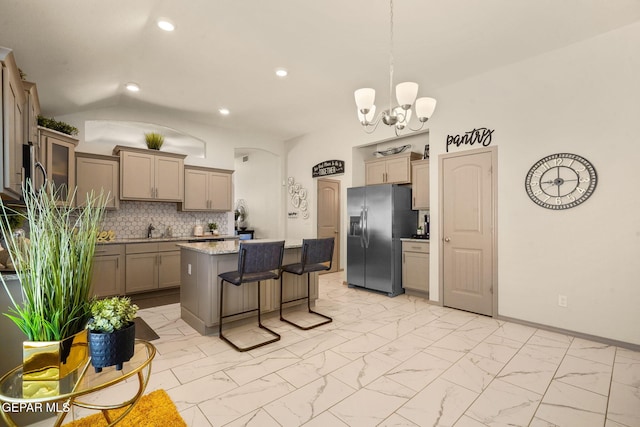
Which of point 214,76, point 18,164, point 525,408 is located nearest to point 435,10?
point 214,76

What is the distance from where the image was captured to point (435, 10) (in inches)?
105

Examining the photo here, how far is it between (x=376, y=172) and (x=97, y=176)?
4.46 meters

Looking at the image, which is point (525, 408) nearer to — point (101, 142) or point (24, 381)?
point (24, 381)


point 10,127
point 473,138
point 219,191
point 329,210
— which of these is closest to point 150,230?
point 219,191

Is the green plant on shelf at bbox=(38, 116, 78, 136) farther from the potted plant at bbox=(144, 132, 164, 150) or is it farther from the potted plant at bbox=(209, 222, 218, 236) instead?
the potted plant at bbox=(209, 222, 218, 236)

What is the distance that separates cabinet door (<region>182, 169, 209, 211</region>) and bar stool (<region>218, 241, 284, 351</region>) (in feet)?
9.27

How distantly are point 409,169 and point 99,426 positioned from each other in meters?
4.74

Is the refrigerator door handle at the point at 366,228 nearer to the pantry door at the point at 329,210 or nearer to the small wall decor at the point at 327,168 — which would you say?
the small wall decor at the point at 327,168

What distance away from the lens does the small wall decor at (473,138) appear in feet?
12.6

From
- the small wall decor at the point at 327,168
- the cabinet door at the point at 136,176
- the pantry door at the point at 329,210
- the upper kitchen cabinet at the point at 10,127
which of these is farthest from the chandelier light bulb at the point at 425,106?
the cabinet door at the point at 136,176

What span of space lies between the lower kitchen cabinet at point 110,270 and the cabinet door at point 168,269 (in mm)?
504

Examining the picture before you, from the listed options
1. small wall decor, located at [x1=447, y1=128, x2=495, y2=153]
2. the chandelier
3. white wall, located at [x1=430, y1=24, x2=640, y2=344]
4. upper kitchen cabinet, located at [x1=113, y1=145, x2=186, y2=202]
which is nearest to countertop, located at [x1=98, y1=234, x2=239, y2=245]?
upper kitchen cabinet, located at [x1=113, y1=145, x2=186, y2=202]

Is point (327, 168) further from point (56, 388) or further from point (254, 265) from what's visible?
point (56, 388)

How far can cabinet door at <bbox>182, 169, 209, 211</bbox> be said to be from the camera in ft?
18.1
